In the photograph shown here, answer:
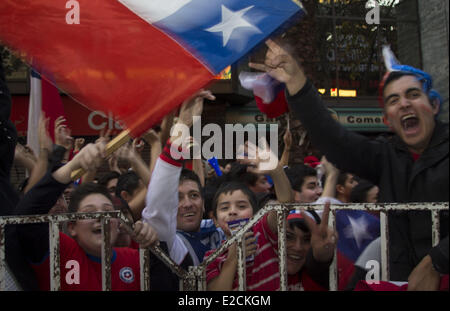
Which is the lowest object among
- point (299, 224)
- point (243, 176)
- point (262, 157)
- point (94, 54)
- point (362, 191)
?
point (299, 224)

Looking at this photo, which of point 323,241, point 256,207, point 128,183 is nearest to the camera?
point 323,241

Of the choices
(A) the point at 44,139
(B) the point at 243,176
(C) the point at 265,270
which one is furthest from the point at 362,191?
(A) the point at 44,139

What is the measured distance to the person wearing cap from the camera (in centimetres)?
214

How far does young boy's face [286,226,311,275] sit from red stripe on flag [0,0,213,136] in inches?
41.9

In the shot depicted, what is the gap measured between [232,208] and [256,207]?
0.20 m

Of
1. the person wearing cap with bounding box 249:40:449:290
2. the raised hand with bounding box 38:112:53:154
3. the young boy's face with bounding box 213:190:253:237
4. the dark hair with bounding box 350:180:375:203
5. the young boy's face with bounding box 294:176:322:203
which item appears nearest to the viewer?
the person wearing cap with bounding box 249:40:449:290

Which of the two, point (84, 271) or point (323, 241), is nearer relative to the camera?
point (323, 241)

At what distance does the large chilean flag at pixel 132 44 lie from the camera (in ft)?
9.81

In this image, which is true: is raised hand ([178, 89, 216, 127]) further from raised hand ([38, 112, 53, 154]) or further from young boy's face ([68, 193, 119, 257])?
raised hand ([38, 112, 53, 154])

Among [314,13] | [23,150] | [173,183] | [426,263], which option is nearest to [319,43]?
[314,13]

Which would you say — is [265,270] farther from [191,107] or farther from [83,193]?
[83,193]

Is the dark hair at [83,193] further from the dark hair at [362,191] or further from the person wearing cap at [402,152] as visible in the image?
the dark hair at [362,191]

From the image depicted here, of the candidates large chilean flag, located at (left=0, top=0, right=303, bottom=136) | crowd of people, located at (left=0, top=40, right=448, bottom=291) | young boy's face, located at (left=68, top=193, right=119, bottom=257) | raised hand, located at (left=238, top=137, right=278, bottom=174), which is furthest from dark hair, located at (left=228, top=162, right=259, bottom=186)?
young boy's face, located at (left=68, top=193, right=119, bottom=257)

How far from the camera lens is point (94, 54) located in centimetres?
306
